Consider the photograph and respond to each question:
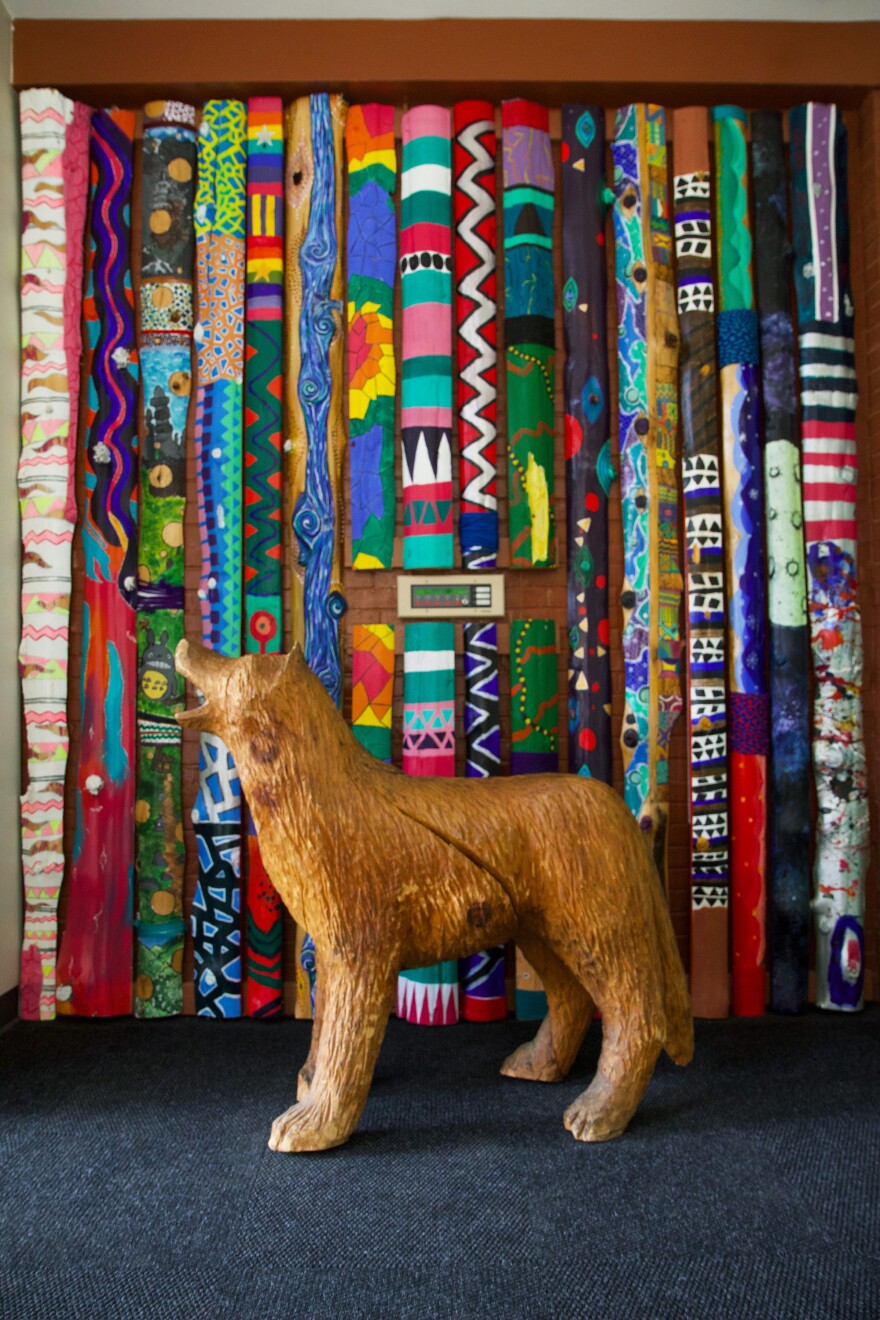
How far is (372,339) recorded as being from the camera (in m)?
2.85

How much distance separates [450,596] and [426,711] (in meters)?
0.40

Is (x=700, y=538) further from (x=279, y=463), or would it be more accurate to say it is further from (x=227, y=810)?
(x=227, y=810)

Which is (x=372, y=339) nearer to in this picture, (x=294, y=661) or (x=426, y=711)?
(x=426, y=711)

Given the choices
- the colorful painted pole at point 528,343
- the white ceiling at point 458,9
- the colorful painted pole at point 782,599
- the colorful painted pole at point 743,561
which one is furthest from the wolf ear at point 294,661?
the white ceiling at point 458,9

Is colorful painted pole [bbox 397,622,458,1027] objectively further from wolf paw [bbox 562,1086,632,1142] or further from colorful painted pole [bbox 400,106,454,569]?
wolf paw [bbox 562,1086,632,1142]

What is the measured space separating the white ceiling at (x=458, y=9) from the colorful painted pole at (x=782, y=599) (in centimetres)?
32

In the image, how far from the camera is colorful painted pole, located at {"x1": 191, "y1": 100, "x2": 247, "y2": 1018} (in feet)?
8.98

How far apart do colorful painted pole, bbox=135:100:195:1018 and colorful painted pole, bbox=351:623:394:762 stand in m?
0.61

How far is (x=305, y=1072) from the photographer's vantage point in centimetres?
215

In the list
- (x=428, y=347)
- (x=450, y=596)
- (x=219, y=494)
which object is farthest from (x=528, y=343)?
(x=219, y=494)

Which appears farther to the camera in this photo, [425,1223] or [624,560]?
[624,560]

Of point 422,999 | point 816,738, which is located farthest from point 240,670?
point 816,738

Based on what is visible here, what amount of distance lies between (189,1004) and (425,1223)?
4.68 ft

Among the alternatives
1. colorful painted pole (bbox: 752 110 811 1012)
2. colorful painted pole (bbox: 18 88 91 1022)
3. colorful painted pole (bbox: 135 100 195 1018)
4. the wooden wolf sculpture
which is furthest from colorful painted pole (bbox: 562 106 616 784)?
colorful painted pole (bbox: 18 88 91 1022)
